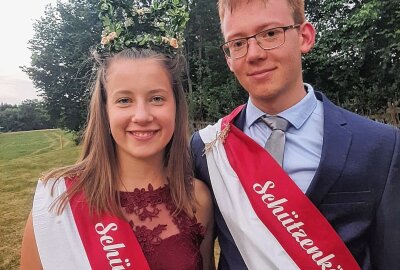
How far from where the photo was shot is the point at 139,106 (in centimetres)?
168

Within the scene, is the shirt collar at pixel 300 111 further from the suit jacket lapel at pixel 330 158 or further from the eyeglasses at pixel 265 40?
the eyeglasses at pixel 265 40

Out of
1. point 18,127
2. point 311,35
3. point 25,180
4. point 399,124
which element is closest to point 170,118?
point 311,35

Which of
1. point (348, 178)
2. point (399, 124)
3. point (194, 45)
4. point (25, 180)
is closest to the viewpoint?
point (348, 178)

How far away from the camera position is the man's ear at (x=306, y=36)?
1808mm

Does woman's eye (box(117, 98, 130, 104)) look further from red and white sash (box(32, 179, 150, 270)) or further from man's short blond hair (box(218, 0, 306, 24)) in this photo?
man's short blond hair (box(218, 0, 306, 24))

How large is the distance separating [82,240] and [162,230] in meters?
0.36

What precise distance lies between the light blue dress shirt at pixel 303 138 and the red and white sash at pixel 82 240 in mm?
767

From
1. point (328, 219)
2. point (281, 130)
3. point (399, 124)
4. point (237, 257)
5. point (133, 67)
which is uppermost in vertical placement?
point (133, 67)

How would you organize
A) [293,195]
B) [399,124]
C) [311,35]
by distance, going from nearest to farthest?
[293,195] < [311,35] < [399,124]

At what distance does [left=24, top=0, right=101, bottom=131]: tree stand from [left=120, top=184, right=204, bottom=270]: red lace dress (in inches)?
654

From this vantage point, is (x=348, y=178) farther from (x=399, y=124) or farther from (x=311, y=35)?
(x=399, y=124)

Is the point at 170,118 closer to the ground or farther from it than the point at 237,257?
farther from it

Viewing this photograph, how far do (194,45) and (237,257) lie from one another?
14.6 meters

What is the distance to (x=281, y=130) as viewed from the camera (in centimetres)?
176
